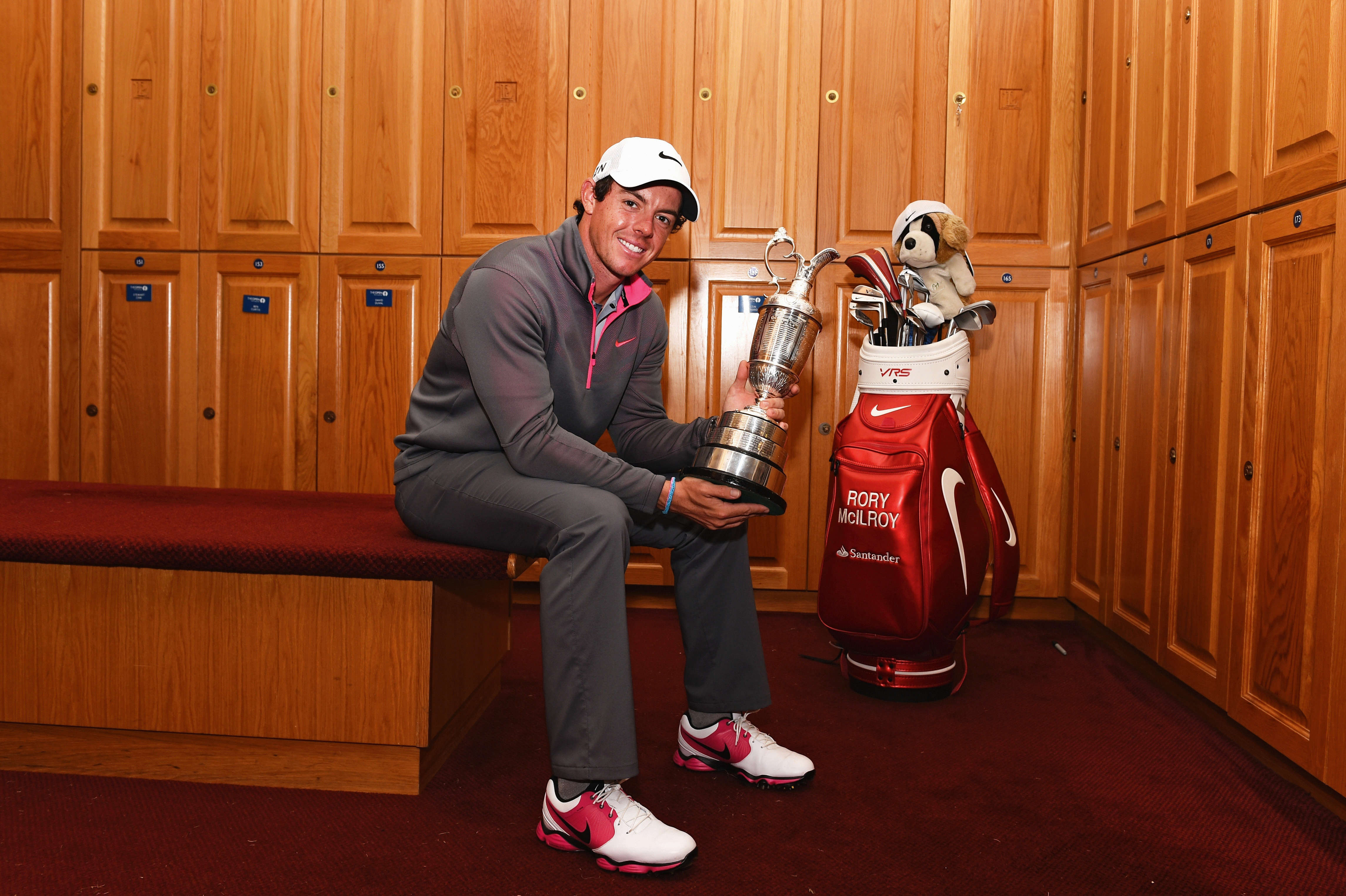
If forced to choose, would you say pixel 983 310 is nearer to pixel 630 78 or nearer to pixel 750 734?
pixel 750 734

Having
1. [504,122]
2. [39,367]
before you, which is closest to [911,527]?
[504,122]

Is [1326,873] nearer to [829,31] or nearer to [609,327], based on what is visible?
[609,327]

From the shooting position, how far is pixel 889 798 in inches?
67.7

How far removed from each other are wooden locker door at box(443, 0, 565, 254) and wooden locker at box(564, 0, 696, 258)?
6 cm

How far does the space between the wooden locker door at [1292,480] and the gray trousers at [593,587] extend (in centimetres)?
103

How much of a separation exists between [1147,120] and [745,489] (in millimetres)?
1851

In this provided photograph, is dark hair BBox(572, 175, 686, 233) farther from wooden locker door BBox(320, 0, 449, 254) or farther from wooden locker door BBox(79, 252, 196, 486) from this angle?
wooden locker door BBox(79, 252, 196, 486)

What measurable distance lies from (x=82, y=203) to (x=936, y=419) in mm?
3114

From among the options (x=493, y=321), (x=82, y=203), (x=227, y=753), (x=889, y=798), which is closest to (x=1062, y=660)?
(x=889, y=798)

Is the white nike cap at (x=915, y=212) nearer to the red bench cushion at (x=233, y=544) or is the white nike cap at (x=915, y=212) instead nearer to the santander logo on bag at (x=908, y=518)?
the santander logo on bag at (x=908, y=518)

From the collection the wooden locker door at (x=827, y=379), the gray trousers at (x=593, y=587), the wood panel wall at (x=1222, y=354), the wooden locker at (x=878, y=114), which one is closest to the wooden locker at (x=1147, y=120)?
the wood panel wall at (x=1222, y=354)

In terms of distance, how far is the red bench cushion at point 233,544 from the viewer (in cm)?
162

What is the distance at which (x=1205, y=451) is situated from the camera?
217cm

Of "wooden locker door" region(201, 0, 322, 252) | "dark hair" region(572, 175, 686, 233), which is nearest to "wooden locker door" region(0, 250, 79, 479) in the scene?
"wooden locker door" region(201, 0, 322, 252)
